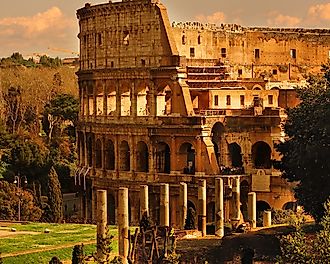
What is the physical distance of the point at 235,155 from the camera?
181 feet

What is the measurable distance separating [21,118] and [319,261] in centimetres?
6224

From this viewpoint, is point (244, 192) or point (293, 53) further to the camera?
point (293, 53)

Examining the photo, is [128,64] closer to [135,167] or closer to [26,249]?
[135,167]

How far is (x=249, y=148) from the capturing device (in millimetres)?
52062

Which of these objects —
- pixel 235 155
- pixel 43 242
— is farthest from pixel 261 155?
pixel 43 242

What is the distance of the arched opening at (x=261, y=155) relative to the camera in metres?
52.6

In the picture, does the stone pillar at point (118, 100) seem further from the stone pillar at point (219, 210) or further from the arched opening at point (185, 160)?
the stone pillar at point (219, 210)

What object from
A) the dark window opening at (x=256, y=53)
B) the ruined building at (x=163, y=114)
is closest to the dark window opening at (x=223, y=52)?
the ruined building at (x=163, y=114)

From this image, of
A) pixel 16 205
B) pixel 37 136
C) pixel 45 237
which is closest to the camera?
pixel 45 237

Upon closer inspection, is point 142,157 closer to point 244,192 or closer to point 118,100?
point 118,100

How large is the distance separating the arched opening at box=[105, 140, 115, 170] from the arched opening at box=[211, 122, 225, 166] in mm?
6735

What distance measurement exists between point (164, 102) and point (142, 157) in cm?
353

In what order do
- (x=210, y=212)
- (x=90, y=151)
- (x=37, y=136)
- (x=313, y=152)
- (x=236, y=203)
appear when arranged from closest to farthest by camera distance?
(x=313, y=152) → (x=236, y=203) → (x=210, y=212) → (x=90, y=151) → (x=37, y=136)

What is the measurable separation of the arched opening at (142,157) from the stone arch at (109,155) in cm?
243
